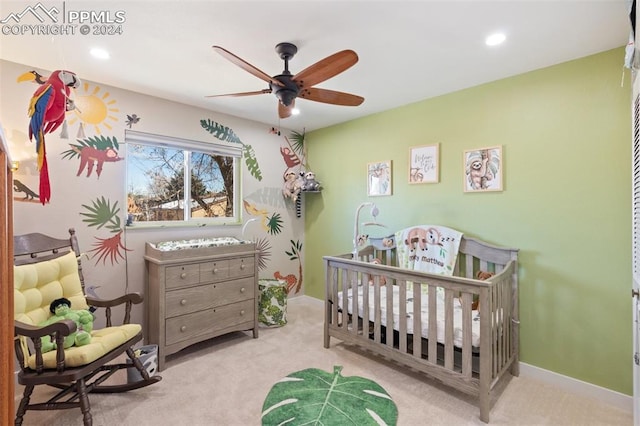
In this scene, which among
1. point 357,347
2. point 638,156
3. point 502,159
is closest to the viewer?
point 638,156

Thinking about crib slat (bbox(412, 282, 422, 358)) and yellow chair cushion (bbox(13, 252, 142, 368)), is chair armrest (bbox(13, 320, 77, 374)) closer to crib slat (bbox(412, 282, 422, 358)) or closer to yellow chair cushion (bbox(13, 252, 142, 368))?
yellow chair cushion (bbox(13, 252, 142, 368))

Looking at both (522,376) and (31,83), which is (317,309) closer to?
(522,376)

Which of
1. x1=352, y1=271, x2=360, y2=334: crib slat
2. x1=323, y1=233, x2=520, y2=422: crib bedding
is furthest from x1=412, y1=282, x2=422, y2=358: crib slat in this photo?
x1=352, y1=271, x2=360, y2=334: crib slat

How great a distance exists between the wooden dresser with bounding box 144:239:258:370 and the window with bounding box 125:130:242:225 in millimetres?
447

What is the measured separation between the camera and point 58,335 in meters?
1.65

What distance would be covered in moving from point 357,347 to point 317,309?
119cm

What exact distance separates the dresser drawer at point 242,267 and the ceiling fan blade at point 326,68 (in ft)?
5.87

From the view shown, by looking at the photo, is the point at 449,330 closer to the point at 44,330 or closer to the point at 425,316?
the point at 425,316

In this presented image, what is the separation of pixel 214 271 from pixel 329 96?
1852mm

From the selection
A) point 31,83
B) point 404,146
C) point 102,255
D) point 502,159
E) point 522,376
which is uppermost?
point 31,83

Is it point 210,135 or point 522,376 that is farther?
point 210,135

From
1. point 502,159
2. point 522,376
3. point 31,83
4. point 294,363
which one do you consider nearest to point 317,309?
point 294,363

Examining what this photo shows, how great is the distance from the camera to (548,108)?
7.64ft

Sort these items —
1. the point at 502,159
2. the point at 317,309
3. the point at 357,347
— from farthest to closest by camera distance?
the point at 317,309 → the point at 357,347 → the point at 502,159
